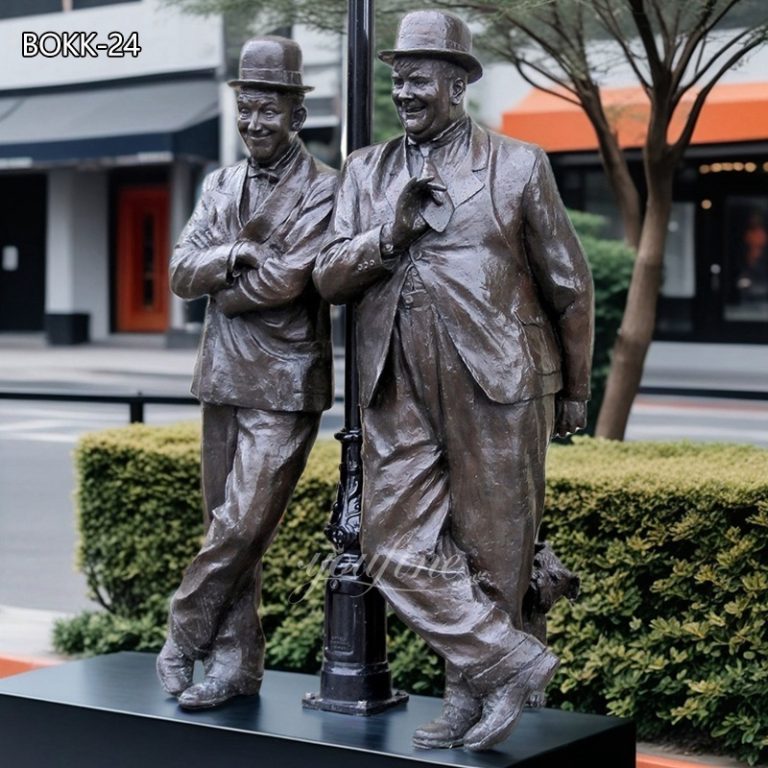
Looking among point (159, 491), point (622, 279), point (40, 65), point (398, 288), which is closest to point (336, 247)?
point (398, 288)

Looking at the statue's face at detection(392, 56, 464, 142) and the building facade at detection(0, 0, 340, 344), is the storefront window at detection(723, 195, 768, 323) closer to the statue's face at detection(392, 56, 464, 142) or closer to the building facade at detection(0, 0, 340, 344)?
the building facade at detection(0, 0, 340, 344)

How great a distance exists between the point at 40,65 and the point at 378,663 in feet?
81.4

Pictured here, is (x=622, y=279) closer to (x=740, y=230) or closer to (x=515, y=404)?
(x=515, y=404)

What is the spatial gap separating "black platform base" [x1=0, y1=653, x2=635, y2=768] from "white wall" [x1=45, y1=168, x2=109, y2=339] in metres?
23.7

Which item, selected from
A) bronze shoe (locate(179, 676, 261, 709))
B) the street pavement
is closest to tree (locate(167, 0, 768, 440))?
the street pavement

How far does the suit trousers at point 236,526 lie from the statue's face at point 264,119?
881mm

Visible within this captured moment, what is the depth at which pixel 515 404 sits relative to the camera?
4.85 meters

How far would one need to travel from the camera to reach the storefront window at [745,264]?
25.6 metres

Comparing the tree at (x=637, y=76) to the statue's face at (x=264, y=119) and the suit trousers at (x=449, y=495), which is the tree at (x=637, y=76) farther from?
the suit trousers at (x=449, y=495)

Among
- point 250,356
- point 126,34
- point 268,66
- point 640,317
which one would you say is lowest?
point 250,356

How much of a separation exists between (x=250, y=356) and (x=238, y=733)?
1237 mm

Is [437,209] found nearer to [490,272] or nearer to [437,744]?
[490,272]

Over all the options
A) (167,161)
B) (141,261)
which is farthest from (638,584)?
(141,261)

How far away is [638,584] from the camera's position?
6.30 meters
